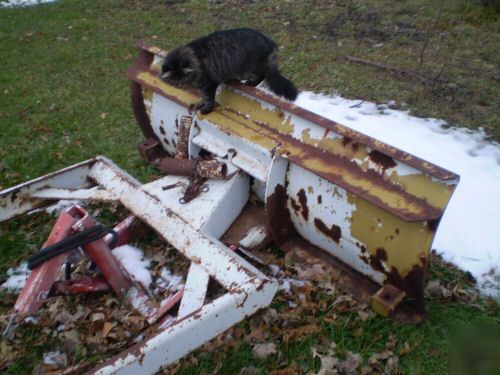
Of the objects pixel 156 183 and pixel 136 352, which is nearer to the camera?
pixel 136 352

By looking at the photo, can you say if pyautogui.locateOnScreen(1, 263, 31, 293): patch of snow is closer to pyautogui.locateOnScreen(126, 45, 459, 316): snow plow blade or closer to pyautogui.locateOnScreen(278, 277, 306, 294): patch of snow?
pyautogui.locateOnScreen(126, 45, 459, 316): snow plow blade

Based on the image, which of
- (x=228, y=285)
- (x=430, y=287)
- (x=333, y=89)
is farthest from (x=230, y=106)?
(x=333, y=89)

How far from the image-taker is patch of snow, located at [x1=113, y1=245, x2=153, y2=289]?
10.3ft

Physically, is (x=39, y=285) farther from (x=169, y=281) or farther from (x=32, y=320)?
(x=169, y=281)

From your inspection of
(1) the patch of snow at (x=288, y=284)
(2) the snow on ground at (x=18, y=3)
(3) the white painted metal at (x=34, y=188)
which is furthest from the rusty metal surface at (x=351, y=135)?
(2) the snow on ground at (x=18, y=3)

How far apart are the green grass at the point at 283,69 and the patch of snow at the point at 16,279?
0.11 m

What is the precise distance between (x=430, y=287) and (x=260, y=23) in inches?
239

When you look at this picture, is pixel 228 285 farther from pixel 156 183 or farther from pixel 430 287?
pixel 430 287

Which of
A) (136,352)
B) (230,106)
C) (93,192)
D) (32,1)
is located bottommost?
(32,1)

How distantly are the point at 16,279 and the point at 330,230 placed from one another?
2255 mm

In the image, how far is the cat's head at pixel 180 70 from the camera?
3.52 m

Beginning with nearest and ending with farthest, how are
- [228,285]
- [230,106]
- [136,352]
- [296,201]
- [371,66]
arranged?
[136,352] → [228,285] → [296,201] → [230,106] → [371,66]

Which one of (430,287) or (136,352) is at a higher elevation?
(136,352)

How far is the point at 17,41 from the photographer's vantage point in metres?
8.52
